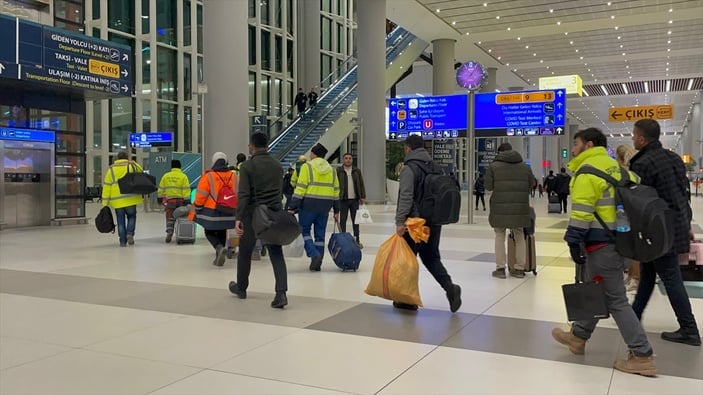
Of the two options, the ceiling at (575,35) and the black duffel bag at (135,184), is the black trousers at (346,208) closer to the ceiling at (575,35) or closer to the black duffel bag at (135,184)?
the black duffel bag at (135,184)

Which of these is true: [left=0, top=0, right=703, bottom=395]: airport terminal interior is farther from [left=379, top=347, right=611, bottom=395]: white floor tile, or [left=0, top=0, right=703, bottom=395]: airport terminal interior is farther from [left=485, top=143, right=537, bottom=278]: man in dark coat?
[left=485, top=143, right=537, bottom=278]: man in dark coat

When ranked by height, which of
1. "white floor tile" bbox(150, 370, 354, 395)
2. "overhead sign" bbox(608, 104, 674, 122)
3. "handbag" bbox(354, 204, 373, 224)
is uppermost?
"overhead sign" bbox(608, 104, 674, 122)

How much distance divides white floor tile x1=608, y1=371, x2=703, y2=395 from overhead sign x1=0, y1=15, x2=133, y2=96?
43.6ft

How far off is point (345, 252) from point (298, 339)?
134 inches

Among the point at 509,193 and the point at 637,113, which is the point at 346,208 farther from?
the point at 637,113

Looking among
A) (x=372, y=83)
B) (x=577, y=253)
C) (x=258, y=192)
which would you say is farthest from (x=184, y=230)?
(x=372, y=83)

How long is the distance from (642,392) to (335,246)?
5042 millimetres

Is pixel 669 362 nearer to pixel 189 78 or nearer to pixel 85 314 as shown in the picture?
pixel 85 314

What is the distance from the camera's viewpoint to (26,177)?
1484 centimetres

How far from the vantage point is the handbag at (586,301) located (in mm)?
4031

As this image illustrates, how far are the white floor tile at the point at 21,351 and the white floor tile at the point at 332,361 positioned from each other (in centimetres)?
134

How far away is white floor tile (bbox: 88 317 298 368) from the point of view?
4320mm

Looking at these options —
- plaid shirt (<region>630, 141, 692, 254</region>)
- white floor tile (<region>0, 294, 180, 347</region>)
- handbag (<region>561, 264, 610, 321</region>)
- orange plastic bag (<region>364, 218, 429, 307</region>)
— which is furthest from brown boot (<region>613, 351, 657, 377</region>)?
white floor tile (<region>0, 294, 180, 347</region>)

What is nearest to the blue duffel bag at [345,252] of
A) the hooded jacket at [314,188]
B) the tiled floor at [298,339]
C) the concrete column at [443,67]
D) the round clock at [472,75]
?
the tiled floor at [298,339]
